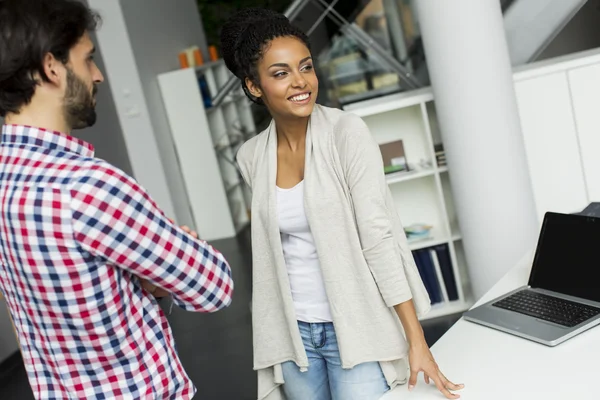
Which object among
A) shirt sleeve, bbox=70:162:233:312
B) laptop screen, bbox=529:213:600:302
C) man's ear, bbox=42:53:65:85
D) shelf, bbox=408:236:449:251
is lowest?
shelf, bbox=408:236:449:251

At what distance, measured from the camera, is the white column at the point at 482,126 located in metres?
3.44

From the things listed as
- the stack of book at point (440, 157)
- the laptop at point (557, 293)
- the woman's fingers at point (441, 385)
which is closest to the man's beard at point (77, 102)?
the woman's fingers at point (441, 385)

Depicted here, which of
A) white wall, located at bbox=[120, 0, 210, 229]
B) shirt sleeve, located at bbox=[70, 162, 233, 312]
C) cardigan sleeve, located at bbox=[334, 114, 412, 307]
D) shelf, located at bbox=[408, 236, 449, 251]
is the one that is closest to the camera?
shirt sleeve, located at bbox=[70, 162, 233, 312]

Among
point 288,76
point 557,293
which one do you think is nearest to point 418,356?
point 557,293

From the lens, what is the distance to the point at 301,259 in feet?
6.17

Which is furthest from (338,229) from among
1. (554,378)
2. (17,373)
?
(17,373)

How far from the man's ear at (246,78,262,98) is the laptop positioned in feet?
2.91

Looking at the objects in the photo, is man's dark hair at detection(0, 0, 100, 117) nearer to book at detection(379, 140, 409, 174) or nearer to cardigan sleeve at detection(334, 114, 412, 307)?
cardigan sleeve at detection(334, 114, 412, 307)

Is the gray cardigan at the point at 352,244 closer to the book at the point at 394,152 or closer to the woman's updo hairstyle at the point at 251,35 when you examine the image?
the woman's updo hairstyle at the point at 251,35

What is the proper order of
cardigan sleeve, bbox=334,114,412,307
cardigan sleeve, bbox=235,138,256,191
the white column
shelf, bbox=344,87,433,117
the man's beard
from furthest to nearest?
shelf, bbox=344,87,433,117 < the white column < cardigan sleeve, bbox=235,138,256,191 < cardigan sleeve, bbox=334,114,412,307 < the man's beard

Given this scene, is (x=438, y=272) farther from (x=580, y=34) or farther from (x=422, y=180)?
(x=580, y=34)

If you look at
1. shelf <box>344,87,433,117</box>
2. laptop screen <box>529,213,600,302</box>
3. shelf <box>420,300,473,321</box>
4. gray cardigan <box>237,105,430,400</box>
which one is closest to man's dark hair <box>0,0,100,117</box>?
gray cardigan <box>237,105,430,400</box>

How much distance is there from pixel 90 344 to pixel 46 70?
0.53 meters

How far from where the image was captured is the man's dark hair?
129 cm
